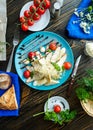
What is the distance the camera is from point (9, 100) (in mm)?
1758

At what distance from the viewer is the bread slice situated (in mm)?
1741

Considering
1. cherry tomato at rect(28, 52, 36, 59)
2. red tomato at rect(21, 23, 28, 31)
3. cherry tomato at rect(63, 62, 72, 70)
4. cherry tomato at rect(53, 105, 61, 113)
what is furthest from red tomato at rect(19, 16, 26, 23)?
cherry tomato at rect(53, 105, 61, 113)

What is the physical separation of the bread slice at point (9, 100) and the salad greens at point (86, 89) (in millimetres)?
277

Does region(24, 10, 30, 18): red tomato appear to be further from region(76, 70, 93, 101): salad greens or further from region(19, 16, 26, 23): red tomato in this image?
region(76, 70, 93, 101): salad greens

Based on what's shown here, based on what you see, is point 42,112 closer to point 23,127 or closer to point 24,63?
point 23,127

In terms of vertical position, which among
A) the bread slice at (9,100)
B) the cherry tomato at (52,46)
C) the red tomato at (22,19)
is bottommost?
the bread slice at (9,100)

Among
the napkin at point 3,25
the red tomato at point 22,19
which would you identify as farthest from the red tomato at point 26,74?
the red tomato at point 22,19

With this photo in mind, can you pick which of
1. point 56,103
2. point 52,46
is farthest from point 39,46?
point 56,103

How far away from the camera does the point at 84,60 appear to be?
183 centimetres

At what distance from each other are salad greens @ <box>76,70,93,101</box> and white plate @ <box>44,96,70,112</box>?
0.09 metres

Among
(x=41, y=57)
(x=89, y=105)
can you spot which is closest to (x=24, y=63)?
(x=41, y=57)

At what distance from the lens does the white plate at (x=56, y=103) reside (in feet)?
5.86

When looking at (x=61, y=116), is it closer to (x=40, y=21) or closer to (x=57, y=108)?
(x=57, y=108)

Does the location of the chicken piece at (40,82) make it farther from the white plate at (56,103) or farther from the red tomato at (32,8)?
the red tomato at (32,8)
